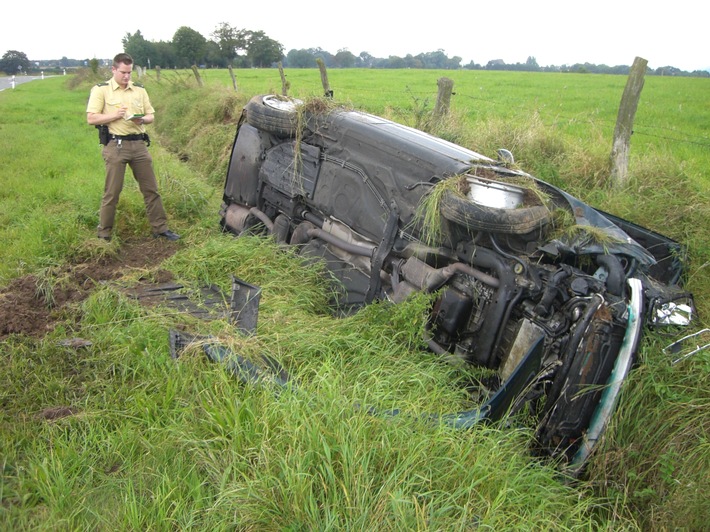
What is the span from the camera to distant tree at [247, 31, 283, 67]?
57.3 metres

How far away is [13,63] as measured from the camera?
75375 millimetres

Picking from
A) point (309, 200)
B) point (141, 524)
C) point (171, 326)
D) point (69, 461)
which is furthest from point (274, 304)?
point (141, 524)

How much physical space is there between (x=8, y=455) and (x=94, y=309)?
4.93ft

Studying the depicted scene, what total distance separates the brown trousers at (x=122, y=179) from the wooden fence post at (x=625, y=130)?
4868mm

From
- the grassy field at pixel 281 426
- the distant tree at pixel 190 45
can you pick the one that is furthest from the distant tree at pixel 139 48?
the grassy field at pixel 281 426

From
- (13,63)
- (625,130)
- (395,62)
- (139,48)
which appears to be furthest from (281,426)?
(13,63)

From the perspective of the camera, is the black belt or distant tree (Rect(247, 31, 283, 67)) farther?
distant tree (Rect(247, 31, 283, 67))

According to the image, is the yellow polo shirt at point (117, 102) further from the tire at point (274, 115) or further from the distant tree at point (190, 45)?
the distant tree at point (190, 45)

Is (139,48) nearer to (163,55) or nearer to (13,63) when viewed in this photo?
→ (163,55)

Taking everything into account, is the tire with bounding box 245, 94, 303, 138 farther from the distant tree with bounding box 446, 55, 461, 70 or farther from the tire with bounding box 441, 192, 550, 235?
the distant tree with bounding box 446, 55, 461, 70

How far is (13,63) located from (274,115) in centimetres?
8766

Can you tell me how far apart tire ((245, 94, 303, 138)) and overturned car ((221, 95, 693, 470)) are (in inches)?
0.8

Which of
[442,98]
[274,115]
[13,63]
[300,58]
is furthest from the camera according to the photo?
[300,58]

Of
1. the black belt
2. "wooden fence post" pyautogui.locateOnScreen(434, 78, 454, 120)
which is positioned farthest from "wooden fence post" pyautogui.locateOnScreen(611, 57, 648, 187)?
the black belt
